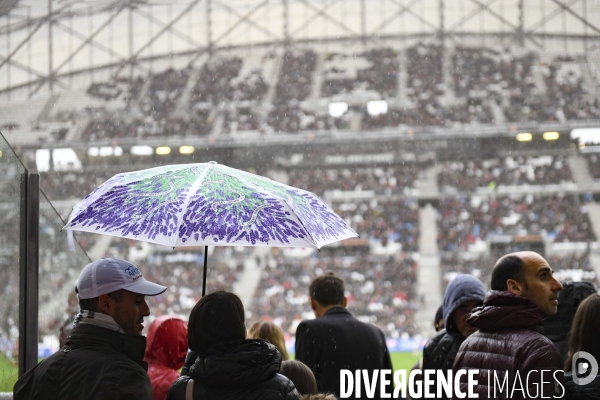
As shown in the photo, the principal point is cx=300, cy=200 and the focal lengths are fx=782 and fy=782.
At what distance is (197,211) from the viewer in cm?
202

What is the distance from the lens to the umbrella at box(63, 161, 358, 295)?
198cm

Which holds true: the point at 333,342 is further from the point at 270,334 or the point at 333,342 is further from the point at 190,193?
the point at 190,193

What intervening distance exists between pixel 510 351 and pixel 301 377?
0.51 meters

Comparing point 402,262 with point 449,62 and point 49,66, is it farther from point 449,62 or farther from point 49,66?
point 49,66

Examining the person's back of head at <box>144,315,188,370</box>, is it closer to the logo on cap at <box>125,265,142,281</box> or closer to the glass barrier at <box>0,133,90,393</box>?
the glass barrier at <box>0,133,90,393</box>

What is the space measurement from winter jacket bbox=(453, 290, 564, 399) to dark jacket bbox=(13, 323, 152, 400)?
31.4 inches

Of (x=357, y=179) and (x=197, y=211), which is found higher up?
(x=357, y=179)

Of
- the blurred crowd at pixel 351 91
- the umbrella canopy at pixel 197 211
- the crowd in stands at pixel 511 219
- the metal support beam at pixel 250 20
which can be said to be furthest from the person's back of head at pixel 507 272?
the metal support beam at pixel 250 20

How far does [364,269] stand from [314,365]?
17.1 metres

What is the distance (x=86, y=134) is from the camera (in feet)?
77.8

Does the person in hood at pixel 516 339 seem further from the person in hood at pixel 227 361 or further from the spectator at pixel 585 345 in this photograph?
the person in hood at pixel 227 361

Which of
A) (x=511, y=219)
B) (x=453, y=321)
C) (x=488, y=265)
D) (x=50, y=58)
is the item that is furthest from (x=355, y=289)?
(x=453, y=321)

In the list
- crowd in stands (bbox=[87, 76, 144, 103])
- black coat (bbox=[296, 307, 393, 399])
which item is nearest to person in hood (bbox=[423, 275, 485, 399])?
black coat (bbox=[296, 307, 393, 399])

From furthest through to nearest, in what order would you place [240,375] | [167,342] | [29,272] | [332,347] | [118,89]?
[118,89] → [332,347] → [29,272] → [167,342] → [240,375]
